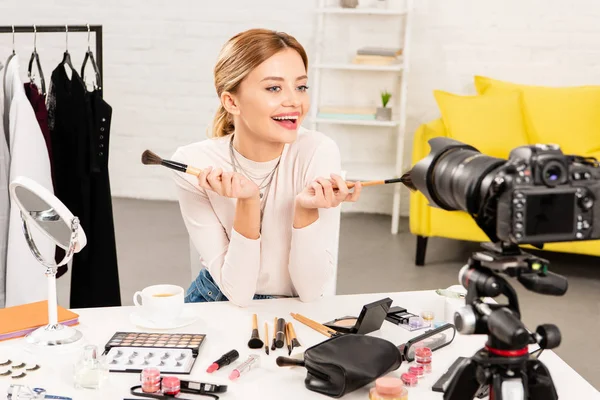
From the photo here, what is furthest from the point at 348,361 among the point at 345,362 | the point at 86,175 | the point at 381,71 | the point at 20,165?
the point at 381,71

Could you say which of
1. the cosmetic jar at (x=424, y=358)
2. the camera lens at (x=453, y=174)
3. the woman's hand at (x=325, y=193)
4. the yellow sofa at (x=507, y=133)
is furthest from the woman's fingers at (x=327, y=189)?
the yellow sofa at (x=507, y=133)

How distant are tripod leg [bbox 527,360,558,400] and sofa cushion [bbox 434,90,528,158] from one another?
310cm

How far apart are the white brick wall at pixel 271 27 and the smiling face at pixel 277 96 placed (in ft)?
10.6

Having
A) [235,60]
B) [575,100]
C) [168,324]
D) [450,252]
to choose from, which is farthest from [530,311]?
[168,324]

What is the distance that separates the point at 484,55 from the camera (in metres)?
5.05

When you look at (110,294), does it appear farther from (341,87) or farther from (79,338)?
(341,87)

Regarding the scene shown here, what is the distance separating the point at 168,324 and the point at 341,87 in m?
3.78

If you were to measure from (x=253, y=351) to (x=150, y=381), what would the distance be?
247 mm

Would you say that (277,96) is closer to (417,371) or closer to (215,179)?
(215,179)

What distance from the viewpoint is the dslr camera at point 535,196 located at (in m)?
1.04

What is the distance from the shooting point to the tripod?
106 centimetres

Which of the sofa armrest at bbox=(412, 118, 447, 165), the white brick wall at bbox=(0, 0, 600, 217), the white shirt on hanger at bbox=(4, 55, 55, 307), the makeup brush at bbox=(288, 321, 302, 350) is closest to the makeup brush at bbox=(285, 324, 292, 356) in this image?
the makeup brush at bbox=(288, 321, 302, 350)

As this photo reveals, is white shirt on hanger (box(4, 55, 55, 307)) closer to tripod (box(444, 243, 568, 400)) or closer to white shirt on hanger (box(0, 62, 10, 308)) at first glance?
white shirt on hanger (box(0, 62, 10, 308))

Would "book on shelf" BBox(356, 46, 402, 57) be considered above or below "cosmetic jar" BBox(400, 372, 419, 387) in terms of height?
above
